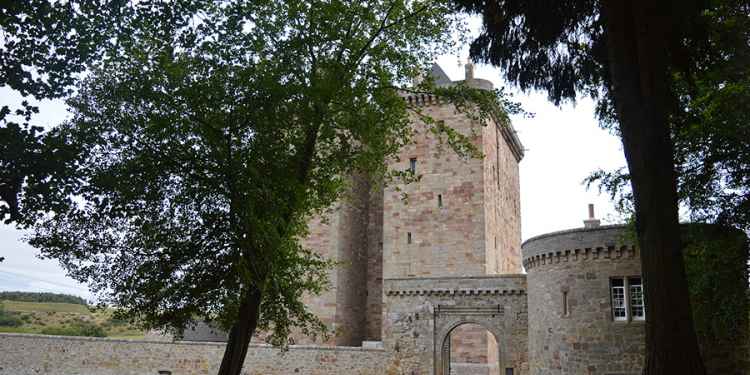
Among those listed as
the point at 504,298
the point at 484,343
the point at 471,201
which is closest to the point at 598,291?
the point at 504,298

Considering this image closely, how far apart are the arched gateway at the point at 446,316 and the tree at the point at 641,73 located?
32.8 ft

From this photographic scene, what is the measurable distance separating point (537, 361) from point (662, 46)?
11.6m

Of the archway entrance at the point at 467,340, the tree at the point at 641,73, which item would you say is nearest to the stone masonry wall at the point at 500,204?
the archway entrance at the point at 467,340

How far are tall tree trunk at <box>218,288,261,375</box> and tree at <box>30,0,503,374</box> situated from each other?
0.02 m

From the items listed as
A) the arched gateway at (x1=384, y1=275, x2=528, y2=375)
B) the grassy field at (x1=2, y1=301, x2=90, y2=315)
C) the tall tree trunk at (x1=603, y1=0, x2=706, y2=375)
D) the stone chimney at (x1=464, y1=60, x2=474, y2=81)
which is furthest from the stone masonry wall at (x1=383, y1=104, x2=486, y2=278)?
the grassy field at (x1=2, y1=301, x2=90, y2=315)

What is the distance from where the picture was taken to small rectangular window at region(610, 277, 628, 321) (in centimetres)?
1650

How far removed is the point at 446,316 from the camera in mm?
22109

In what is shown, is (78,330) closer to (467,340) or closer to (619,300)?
(467,340)

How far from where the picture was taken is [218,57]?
11320 millimetres

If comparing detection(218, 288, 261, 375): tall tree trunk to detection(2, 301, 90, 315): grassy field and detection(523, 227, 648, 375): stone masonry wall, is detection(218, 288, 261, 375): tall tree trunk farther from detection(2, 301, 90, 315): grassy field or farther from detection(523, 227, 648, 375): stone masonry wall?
detection(2, 301, 90, 315): grassy field

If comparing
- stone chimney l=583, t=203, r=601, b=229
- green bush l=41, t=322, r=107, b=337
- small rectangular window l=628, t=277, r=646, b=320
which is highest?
stone chimney l=583, t=203, r=601, b=229

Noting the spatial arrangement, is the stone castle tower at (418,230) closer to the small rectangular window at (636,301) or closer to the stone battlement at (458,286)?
the stone battlement at (458,286)

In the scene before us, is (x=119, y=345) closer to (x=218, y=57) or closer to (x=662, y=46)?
(x=218, y=57)

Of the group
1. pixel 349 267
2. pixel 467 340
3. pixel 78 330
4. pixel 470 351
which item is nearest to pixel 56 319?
pixel 78 330
